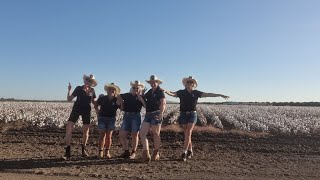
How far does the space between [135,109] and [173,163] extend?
4.65ft

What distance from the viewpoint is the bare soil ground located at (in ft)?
25.2

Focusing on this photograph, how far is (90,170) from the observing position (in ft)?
26.1

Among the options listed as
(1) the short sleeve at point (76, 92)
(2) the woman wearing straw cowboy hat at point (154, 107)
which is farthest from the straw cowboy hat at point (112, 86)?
(2) the woman wearing straw cowboy hat at point (154, 107)

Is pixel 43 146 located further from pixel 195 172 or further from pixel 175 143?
pixel 195 172

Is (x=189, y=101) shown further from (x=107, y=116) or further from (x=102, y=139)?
(x=102, y=139)

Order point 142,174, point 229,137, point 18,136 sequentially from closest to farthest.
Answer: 1. point 142,174
2. point 18,136
3. point 229,137

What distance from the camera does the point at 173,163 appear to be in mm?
8852

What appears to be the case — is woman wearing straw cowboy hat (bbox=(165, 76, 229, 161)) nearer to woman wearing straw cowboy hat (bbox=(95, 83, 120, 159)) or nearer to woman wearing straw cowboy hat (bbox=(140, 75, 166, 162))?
woman wearing straw cowboy hat (bbox=(140, 75, 166, 162))

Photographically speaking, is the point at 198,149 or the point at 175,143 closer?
the point at 198,149

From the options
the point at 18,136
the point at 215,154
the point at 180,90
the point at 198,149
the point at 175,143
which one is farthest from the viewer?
the point at 18,136

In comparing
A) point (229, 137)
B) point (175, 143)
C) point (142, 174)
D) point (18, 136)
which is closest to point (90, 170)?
point (142, 174)

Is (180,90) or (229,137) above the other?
(180,90)

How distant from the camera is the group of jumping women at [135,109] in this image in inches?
357

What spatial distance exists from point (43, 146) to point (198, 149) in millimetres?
3988
